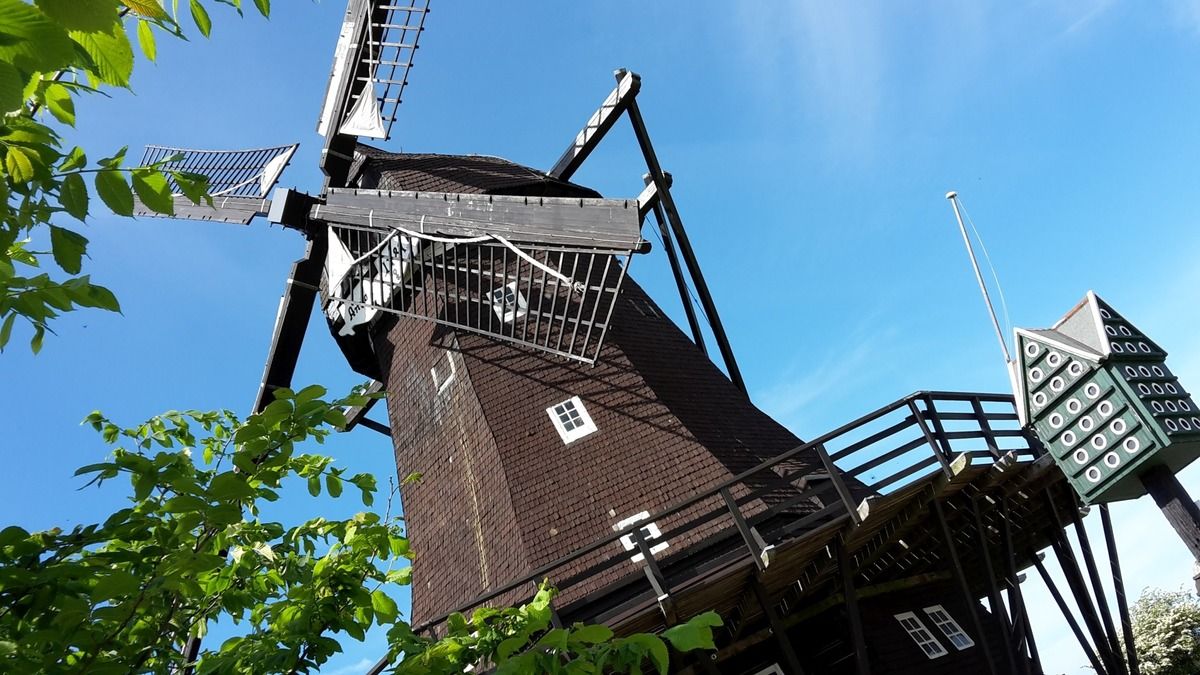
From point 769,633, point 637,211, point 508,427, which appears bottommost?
point 769,633

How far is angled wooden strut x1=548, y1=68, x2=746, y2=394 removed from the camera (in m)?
12.9

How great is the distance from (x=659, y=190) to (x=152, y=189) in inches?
415

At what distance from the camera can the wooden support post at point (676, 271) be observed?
13.0m

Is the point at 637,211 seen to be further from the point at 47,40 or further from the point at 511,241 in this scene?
the point at 47,40

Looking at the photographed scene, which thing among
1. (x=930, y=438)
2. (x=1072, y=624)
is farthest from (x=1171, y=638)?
(x=930, y=438)

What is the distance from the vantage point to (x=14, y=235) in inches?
96.3

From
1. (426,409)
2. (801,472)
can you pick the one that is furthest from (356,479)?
(426,409)

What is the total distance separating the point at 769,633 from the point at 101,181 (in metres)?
8.32

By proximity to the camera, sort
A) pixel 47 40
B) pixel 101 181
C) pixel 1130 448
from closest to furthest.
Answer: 1. pixel 47 40
2. pixel 101 181
3. pixel 1130 448

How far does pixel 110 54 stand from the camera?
2.34m

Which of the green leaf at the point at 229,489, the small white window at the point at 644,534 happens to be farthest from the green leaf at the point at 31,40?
the small white window at the point at 644,534

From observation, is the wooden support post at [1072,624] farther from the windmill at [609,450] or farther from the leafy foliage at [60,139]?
the leafy foliage at [60,139]

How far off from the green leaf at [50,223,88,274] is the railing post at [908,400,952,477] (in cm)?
766

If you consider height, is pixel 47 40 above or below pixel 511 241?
below
